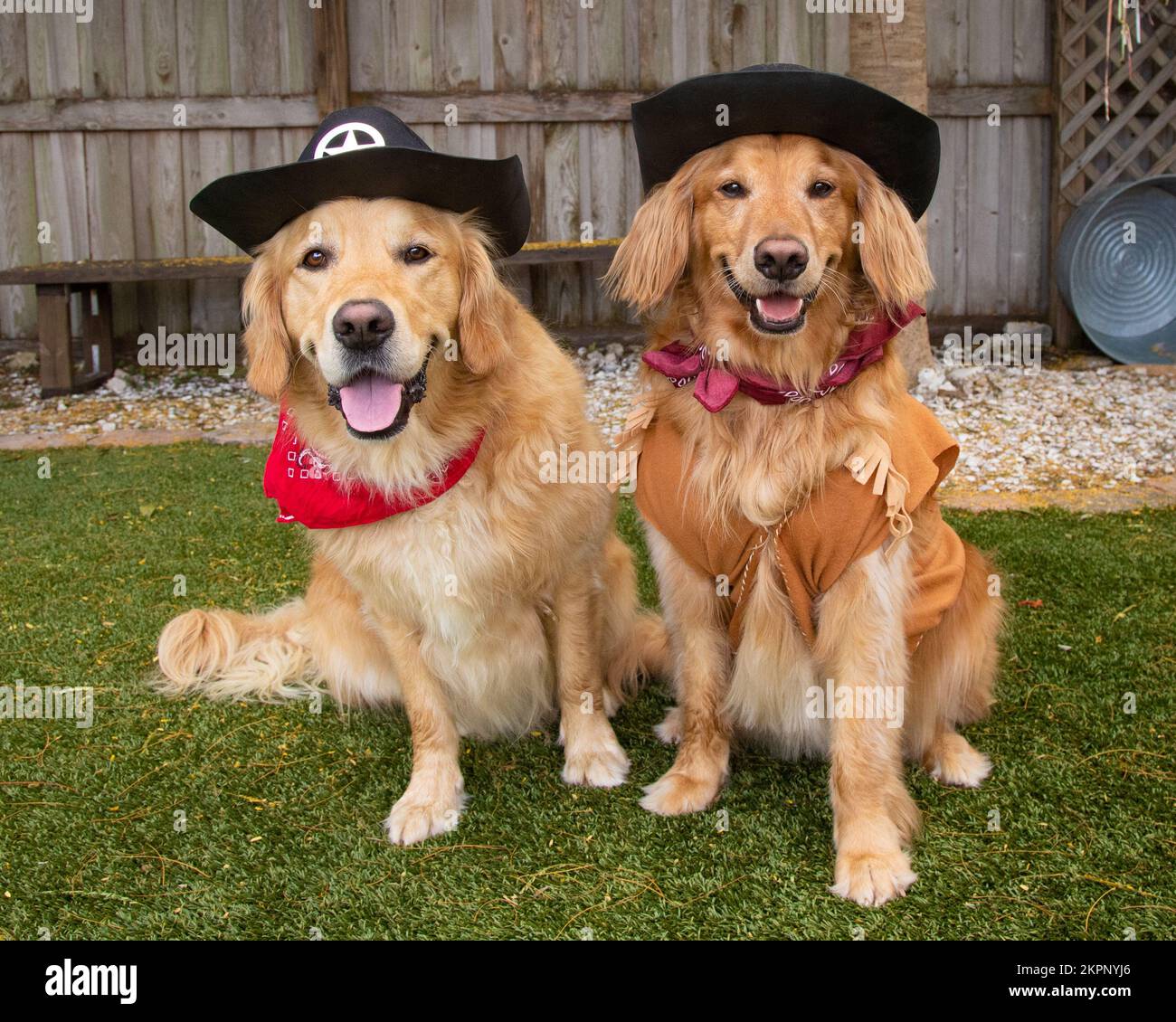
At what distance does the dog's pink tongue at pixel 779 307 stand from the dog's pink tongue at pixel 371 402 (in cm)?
82

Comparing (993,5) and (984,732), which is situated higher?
(993,5)

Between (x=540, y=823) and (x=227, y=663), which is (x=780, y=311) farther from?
(x=227, y=663)

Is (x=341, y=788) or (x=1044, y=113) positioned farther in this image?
(x=1044, y=113)

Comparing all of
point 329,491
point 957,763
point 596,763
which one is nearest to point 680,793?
point 596,763

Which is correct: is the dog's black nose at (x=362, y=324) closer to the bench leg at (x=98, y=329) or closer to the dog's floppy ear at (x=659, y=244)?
the dog's floppy ear at (x=659, y=244)

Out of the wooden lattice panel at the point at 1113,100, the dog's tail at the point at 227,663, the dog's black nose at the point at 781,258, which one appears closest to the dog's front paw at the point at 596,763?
the dog's tail at the point at 227,663

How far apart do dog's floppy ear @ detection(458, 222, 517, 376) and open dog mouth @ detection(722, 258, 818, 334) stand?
0.62 meters

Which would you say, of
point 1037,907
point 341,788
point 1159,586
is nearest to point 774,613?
point 1037,907

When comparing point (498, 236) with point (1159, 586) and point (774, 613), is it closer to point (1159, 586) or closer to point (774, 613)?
point (774, 613)

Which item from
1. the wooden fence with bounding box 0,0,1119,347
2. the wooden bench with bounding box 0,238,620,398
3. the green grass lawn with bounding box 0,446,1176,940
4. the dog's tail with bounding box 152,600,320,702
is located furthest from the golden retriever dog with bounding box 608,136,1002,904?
the wooden fence with bounding box 0,0,1119,347

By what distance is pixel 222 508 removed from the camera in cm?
505

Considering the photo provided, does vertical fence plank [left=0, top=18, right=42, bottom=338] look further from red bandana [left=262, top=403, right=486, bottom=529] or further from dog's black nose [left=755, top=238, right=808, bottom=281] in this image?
dog's black nose [left=755, top=238, right=808, bottom=281]

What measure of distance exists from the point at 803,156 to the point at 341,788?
1904 mm

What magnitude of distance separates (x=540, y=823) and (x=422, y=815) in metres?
0.29
